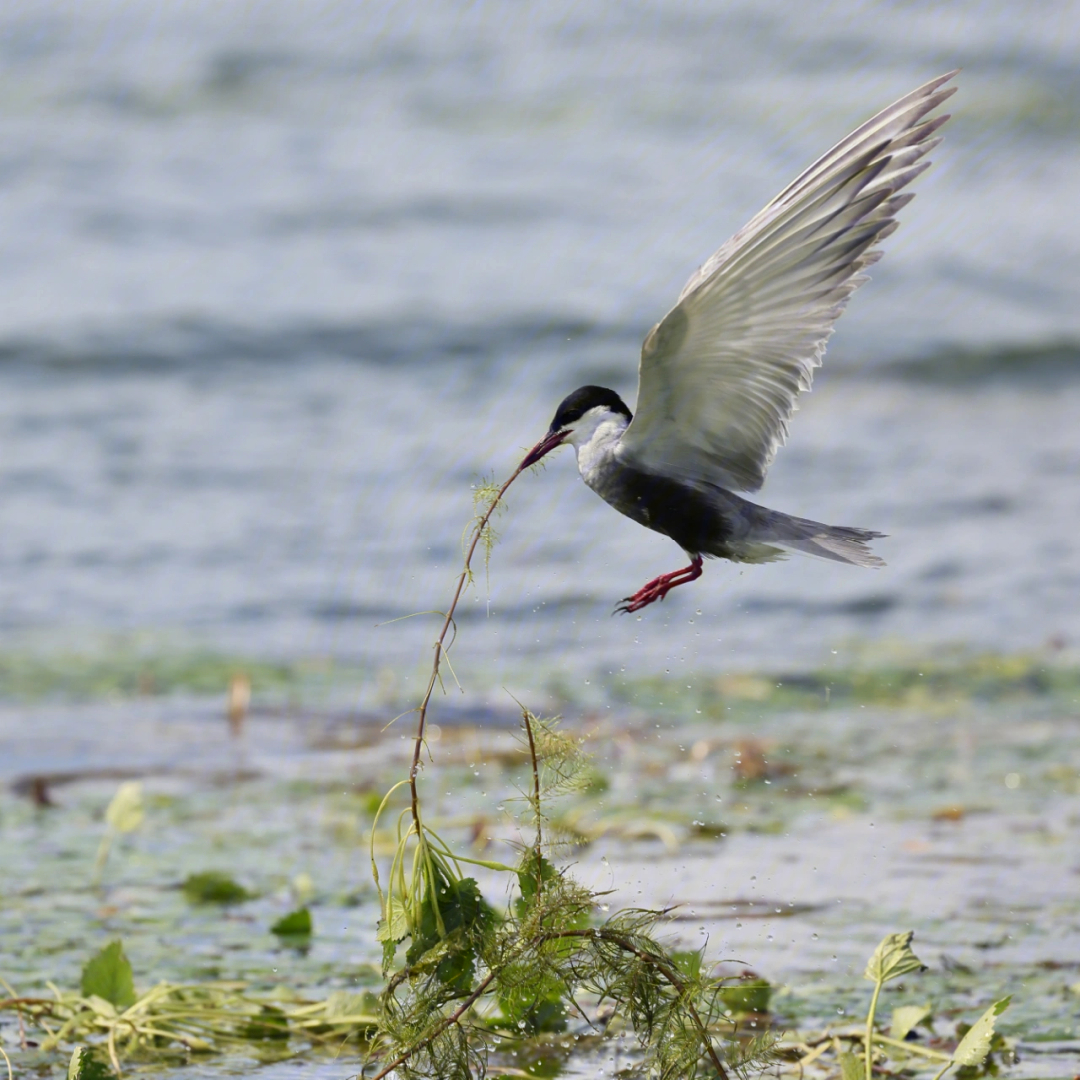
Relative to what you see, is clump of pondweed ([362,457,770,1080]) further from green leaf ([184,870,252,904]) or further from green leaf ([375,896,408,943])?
green leaf ([184,870,252,904])

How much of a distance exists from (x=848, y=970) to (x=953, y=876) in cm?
74

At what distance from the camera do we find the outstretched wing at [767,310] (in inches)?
128

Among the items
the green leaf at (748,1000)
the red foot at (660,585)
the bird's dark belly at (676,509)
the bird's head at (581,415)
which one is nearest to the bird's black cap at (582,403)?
the bird's head at (581,415)

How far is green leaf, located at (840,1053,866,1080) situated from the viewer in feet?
10.1

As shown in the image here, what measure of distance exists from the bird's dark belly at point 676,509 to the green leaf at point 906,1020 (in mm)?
1017

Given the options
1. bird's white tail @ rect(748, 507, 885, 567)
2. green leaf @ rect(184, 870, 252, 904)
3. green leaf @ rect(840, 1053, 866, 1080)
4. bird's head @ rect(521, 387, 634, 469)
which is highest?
bird's head @ rect(521, 387, 634, 469)

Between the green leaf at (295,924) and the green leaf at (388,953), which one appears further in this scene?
the green leaf at (295,924)

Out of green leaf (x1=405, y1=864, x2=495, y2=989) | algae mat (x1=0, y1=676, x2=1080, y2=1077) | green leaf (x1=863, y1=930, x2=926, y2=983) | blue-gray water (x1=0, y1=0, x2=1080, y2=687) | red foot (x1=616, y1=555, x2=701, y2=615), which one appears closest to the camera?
green leaf (x1=405, y1=864, x2=495, y2=989)

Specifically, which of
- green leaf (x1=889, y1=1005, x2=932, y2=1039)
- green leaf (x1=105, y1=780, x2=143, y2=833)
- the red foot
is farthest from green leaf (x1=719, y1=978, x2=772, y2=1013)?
green leaf (x1=105, y1=780, x2=143, y2=833)

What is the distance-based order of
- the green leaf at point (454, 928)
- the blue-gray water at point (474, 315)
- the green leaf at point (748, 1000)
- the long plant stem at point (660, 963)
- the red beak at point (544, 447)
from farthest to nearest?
1. the blue-gray water at point (474, 315)
2. the green leaf at point (748, 1000)
3. the red beak at point (544, 447)
4. the green leaf at point (454, 928)
5. the long plant stem at point (660, 963)

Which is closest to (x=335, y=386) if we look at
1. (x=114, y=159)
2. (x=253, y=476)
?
A: (x=253, y=476)

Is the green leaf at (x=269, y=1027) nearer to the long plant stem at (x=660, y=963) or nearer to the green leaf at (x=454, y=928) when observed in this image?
the green leaf at (x=454, y=928)

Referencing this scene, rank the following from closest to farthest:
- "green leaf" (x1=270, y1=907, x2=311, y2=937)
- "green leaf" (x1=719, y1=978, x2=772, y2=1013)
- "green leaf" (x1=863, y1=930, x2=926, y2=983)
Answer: "green leaf" (x1=863, y1=930, x2=926, y2=983) → "green leaf" (x1=719, y1=978, x2=772, y2=1013) → "green leaf" (x1=270, y1=907, x2=311, y2=937)

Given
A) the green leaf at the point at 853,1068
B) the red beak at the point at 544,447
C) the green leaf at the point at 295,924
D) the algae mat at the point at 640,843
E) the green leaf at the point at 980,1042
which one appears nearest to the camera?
the green leaf at the point at 980,1042
